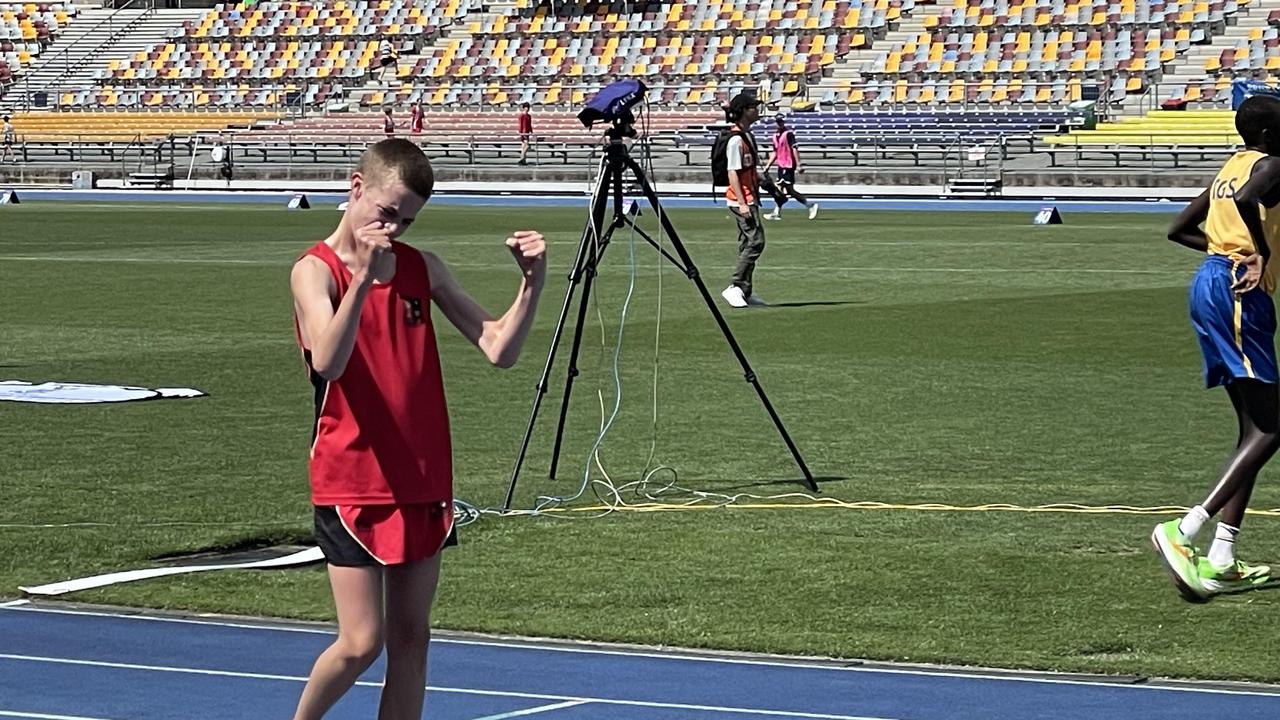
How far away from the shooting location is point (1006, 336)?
67.4 feet

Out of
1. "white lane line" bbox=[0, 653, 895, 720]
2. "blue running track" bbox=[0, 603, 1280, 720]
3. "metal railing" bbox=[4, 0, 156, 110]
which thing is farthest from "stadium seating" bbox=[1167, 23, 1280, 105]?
"white lane line" bbox=[0, 653, 895, 720]

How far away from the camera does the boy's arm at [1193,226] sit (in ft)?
31.0

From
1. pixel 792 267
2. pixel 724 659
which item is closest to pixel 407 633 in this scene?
pixel 724 659

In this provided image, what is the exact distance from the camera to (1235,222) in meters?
9.18

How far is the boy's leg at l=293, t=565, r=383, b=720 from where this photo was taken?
5.62m

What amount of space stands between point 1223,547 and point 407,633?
4.55 meters

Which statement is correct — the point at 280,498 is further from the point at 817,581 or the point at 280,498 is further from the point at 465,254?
the point at 465,254

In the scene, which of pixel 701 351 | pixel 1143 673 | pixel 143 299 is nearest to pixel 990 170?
pixel 143 299

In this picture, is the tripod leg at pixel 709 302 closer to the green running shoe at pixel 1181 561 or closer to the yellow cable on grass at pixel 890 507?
the yellow cable on grass at pixel 890 507

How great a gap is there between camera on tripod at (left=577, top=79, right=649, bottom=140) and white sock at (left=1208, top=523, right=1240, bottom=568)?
3301 millimetres

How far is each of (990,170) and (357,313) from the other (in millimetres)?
48710

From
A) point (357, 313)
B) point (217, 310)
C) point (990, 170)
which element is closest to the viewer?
point (357, 313)

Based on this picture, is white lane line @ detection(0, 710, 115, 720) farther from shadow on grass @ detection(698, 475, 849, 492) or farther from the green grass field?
shadow on grass @ detection(698, 475, 849, 492)

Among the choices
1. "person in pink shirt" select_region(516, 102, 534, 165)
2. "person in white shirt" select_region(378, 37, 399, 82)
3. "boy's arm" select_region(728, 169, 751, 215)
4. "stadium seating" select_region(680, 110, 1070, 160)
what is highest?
"boy's arm" select_region(728, 169, 751, 215)
